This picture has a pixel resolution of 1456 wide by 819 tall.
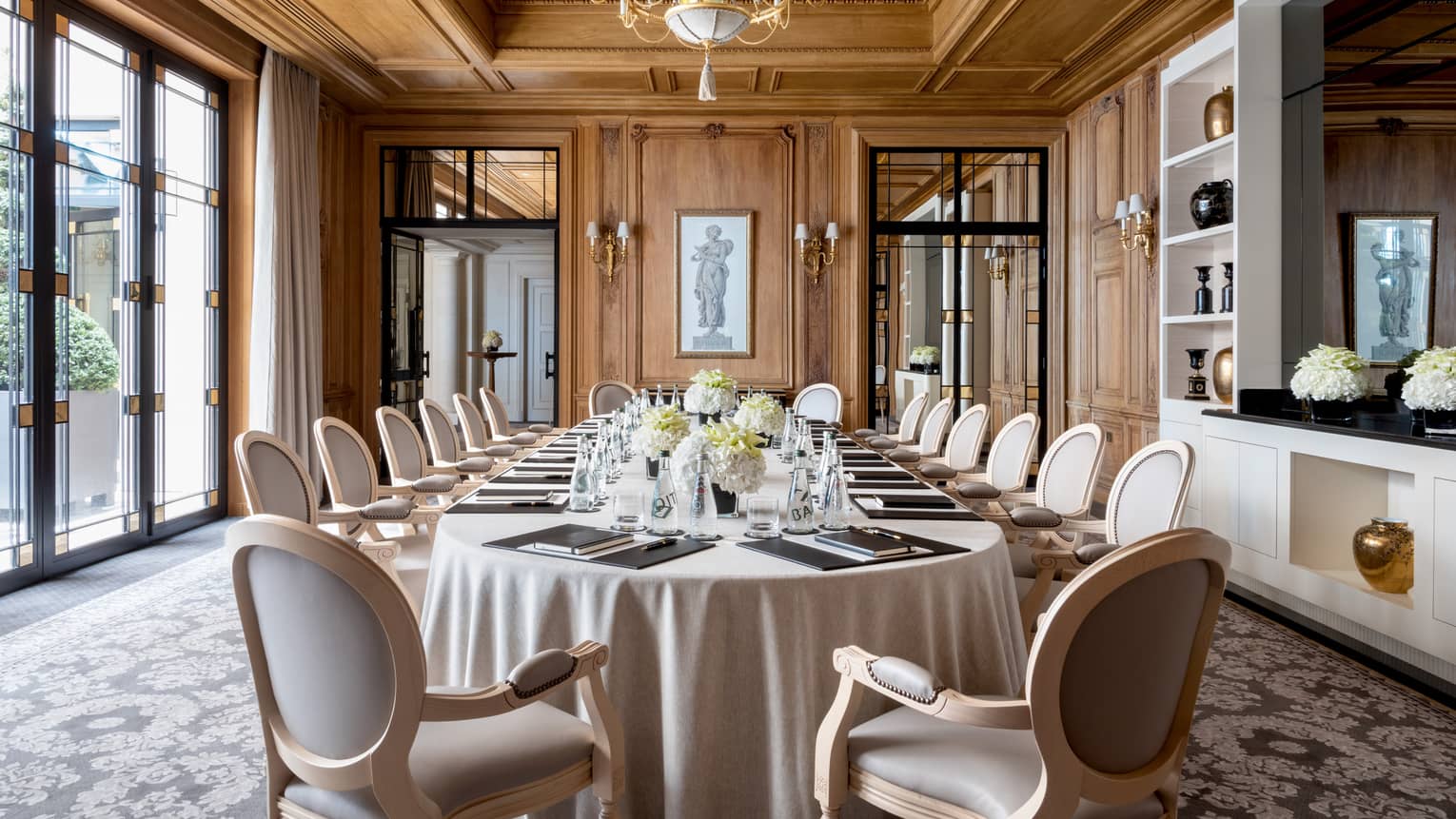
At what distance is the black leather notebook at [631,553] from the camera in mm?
1996

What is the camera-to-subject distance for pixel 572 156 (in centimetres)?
770

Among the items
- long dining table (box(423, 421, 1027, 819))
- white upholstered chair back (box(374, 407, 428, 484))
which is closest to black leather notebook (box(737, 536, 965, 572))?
long dining table (box(423, 421, 1027, 819))

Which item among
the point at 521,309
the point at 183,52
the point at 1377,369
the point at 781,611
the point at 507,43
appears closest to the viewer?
the point at 781,611

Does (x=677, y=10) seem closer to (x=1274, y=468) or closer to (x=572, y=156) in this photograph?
(x=1274, y=468)

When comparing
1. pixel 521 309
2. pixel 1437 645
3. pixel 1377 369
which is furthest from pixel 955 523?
pixel 521 309

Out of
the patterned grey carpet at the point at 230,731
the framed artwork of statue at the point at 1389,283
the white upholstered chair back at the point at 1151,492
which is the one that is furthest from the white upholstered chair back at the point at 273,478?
the framed artwork of statue at the point at 1389,283

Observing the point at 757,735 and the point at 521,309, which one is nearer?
the point at 757,735

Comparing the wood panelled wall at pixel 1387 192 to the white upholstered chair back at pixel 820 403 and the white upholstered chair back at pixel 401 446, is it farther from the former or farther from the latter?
the white upholstered chair back at pixel 401 446

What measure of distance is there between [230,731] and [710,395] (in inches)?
114

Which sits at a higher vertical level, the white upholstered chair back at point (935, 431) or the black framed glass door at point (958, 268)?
the black framed glass door at point (958, 268)

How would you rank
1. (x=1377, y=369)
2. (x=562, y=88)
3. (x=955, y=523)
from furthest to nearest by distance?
1. (x=562, y=88)
2. (x=1377, y=369)
3. (x=955, y=523)

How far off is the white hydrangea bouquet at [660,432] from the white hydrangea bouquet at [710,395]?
6.31ft

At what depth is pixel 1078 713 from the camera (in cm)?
148

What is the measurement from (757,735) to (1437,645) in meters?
2.74
